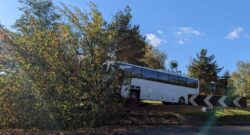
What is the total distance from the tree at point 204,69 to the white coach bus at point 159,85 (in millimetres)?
26941

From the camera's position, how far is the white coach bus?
85.1ft

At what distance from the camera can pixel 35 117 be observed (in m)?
12.7

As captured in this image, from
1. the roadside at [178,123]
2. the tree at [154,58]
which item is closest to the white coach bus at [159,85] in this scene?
the roadside at [178,123]

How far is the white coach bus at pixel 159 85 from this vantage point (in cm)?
2595

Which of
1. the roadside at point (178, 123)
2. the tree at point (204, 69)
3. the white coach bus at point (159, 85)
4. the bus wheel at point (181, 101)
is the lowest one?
the roadside at point (178, 123)

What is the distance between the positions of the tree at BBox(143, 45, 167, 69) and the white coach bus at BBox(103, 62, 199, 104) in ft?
71.9

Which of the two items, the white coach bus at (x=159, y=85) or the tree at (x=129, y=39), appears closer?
the white coach bus at (x=159, y=85)

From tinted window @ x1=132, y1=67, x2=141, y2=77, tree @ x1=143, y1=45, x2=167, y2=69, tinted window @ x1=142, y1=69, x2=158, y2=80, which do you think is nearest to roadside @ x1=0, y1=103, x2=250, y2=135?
tinted window @ x1=132, y1=67, x2=141, y2=77

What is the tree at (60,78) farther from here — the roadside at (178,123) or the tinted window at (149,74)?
the tinted window at (149,74)

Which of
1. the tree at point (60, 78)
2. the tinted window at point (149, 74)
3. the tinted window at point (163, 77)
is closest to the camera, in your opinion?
the tree at point (60, 78)

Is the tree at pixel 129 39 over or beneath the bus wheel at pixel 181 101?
over

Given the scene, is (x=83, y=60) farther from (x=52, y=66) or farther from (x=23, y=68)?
(x=23, y=68)

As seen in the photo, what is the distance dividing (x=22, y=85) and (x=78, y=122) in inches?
103

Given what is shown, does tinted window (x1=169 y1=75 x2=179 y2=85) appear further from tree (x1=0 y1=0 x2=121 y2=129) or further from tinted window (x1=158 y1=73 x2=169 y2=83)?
tree (x1=0 y1=0 x2=121 y2=129)
